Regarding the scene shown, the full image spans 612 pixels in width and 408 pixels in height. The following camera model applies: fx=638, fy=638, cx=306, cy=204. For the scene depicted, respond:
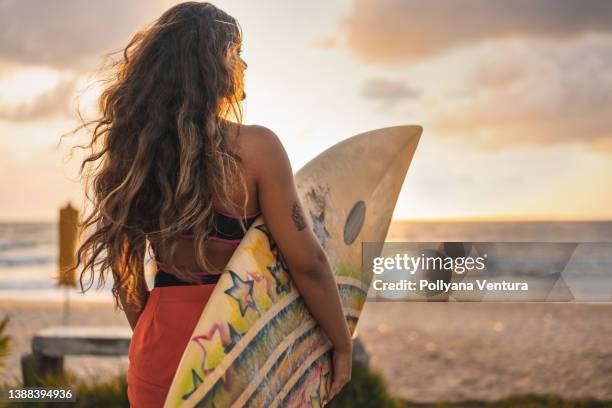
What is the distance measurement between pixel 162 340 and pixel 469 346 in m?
8.21

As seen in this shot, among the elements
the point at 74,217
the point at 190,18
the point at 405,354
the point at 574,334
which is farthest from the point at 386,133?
the point at 574,334

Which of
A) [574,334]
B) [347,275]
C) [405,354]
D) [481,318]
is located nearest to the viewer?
[347,275]

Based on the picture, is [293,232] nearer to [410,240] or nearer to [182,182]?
[182,182]

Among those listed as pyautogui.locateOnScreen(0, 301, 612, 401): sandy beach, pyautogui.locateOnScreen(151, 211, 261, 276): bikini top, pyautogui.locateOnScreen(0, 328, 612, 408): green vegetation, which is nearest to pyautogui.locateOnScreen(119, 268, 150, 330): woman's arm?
pyautogui.locateOnScreen(151, 211, 261, 276): bikini top

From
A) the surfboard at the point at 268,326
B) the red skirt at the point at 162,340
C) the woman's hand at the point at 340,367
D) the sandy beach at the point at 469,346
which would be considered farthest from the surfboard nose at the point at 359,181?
the sandy beach at the point at 469,346

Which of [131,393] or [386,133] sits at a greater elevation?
[386,133]

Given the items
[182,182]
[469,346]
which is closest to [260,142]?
[182,182]

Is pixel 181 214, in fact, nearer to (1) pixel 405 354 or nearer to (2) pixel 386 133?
(2) pixel 386 133

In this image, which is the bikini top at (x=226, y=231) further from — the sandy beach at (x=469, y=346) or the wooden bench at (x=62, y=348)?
the sandy beach at (x=469, y=346)

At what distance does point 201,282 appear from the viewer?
1.66 meters

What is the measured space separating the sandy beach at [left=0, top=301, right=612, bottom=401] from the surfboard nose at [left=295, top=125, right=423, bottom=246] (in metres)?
2.76

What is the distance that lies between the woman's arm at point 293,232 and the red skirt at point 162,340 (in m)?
0.26

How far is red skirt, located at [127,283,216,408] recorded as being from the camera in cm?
162

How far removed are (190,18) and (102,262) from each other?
0.70 metres
